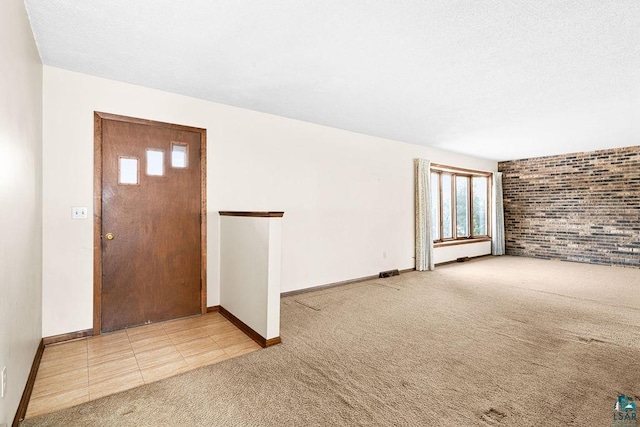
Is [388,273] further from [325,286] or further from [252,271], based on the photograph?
[252,271]

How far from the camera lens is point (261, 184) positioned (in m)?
3.91

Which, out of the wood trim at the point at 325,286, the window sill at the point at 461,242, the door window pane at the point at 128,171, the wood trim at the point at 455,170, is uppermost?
the wood trim at the point at 455,170

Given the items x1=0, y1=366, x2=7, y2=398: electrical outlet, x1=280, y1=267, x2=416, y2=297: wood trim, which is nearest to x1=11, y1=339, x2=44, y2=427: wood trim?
x1=0, y1=366, x2=7, y2=398: electrical outlet

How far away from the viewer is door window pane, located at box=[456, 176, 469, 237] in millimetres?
7184

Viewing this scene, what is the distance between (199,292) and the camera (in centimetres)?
344

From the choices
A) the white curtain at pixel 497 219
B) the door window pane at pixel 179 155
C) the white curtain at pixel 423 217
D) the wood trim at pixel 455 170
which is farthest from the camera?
the white curtain at pixel 497 219

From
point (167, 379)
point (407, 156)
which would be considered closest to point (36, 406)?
point (167, 379)

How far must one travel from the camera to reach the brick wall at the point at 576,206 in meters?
6.09

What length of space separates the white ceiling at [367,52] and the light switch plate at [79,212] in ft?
4.09

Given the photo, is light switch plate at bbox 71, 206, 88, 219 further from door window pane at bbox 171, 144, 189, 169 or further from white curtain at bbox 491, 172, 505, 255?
white curtain at bbox 491, 172, 505, 255

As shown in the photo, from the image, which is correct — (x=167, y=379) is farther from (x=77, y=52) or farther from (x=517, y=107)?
(x=517, y=107)

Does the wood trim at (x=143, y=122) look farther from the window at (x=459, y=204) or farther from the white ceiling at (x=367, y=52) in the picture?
the window at (x=459, y=204)
